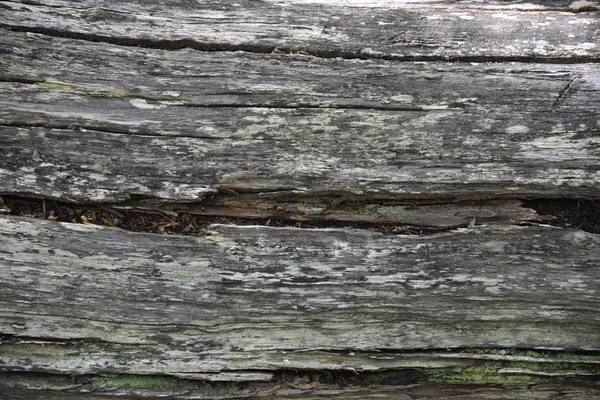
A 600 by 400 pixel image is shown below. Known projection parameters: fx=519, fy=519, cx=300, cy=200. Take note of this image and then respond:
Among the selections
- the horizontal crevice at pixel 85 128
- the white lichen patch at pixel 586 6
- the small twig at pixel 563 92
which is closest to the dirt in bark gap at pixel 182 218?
the horizontal crevice at pixel 85 128

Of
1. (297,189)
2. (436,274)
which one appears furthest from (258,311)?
(436,274)

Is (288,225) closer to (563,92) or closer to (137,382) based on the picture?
(137,382)

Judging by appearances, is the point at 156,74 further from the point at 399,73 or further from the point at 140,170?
the point at 399,73

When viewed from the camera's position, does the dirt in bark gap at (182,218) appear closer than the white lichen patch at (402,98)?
Yes

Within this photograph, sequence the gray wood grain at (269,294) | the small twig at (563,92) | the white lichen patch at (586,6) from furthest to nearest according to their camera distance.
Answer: the white lichen patch at (586,6), the small twig at (563,92), the gray wood grain at (269,294)

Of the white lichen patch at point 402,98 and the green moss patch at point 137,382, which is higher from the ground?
the white lichen patch at point 402,98

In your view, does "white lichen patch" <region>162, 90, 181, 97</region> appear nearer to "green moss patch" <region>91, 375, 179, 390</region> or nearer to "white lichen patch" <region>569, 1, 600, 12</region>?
"green moss patch" <region>91, 375, 179, 390</region>

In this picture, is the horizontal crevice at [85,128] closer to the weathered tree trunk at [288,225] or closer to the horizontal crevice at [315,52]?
the weathered tree trunk at [288,225]
